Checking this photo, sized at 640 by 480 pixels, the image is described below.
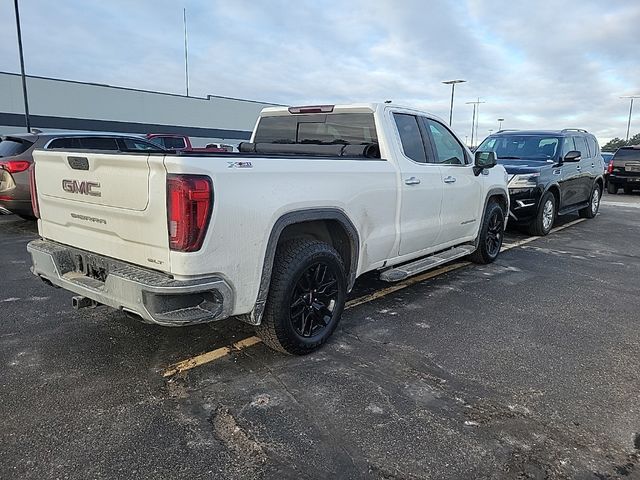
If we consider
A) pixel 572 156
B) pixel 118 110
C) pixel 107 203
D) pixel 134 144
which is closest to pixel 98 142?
pixel 134 144

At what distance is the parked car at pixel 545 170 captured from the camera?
896cm

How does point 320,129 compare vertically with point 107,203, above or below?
above

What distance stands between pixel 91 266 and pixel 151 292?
0.89 m

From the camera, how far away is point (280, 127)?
218 inches

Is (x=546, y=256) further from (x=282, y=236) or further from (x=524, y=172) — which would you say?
(x=282, y=236)

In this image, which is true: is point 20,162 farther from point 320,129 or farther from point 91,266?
point 91,266

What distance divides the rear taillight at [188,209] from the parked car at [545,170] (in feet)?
24.4

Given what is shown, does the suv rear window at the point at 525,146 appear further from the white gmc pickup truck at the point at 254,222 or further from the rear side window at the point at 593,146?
the white gmc pickup truck at the point at 254,222

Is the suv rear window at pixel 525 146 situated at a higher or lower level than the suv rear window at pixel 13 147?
higher

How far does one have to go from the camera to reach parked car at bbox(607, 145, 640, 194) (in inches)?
704

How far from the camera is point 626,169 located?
18.0 meters

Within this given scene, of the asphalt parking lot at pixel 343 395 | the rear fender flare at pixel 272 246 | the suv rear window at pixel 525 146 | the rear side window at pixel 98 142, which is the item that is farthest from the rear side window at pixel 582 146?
the rear side window at pixel 98 142

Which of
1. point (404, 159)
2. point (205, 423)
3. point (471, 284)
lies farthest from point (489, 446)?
point (471, 284)

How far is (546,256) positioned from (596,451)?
5449mm
